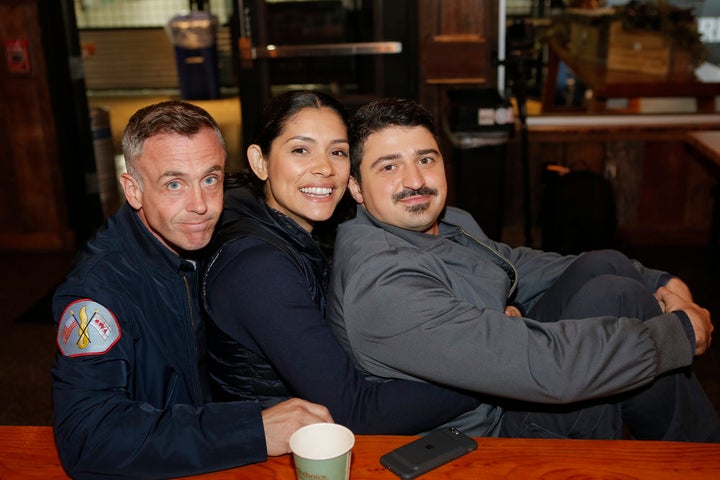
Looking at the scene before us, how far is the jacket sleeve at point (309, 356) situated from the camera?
5.00ft

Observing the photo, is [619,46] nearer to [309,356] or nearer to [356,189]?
[356,189]

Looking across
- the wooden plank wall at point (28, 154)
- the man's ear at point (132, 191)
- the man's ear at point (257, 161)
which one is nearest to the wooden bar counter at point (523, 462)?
the man's ear at point (132, 191)

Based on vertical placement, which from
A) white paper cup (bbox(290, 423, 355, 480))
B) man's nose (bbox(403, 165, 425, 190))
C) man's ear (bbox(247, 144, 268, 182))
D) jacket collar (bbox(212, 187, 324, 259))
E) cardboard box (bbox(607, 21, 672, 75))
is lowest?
white paper cup (bbox(290, 423, 355, 480))

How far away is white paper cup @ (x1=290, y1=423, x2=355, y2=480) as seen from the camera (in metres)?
1.18

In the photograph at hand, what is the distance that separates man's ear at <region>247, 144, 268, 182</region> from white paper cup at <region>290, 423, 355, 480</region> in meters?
0.88

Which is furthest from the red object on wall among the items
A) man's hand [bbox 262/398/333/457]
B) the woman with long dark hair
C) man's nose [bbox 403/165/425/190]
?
man's hand [bbox 262/398/333/457]

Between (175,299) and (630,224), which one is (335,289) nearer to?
(175,299)

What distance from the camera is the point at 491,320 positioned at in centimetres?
155

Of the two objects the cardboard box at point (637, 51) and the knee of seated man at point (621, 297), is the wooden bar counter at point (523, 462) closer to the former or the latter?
the knee of seated man at point (621, 297)

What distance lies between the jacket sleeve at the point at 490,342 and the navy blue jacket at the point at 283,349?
7 centimetres

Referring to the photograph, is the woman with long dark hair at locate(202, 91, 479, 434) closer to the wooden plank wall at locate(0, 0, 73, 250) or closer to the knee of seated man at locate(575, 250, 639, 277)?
the knee of seated man at locate(575, 250, 639, 277)

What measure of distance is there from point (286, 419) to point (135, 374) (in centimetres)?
40

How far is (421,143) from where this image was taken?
6.20 ft

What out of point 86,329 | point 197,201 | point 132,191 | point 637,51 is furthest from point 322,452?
point 637,51
